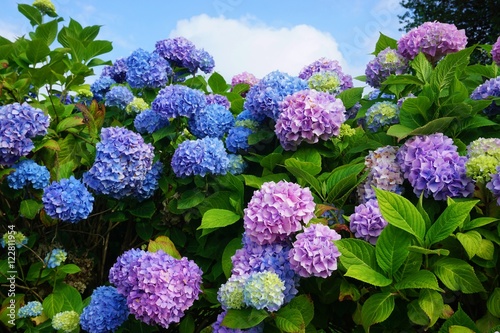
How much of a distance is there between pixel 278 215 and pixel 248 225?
12cm

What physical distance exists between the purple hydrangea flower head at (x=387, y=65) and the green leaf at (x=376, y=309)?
1484 millimetres

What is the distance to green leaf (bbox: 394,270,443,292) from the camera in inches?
67.9

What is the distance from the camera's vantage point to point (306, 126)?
2.46m

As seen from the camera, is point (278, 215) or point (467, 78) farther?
point (467, 78)

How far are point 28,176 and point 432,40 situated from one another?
2.11 m

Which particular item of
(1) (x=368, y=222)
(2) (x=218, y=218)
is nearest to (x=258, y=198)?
(2) (x=218, y=218)

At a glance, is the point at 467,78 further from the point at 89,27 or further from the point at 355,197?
the point at 89,27

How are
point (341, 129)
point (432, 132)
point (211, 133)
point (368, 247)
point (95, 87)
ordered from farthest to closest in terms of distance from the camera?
point (95, 87) < point (211, 133) < point (341, 129) < point (432, 132) < point (368, 247)

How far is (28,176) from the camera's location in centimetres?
280

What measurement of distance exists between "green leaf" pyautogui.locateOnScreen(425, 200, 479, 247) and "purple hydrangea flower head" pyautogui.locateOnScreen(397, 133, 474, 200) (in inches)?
9.7

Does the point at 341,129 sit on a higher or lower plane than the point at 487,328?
higher

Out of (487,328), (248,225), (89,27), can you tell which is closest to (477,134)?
(487,328)

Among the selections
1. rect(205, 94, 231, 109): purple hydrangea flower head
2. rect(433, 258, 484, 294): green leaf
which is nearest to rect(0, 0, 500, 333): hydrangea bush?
rect(433, 258, 484, 294): green leaf

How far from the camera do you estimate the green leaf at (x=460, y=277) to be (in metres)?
1.83
